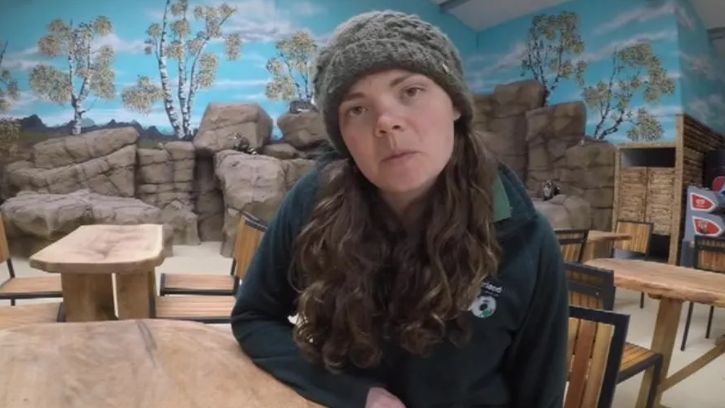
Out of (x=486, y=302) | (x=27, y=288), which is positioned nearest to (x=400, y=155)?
(x=486, y=302)

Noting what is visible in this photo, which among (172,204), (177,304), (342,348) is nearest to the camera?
(342,348)

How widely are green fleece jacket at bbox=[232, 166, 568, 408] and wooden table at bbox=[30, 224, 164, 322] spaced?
1.35m

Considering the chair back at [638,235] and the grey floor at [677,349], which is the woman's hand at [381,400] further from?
the chair back at [638,235]

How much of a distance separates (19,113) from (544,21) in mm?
7975

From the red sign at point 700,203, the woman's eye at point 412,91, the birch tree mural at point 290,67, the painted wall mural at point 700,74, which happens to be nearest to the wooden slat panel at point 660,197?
the red sign at point 700,203

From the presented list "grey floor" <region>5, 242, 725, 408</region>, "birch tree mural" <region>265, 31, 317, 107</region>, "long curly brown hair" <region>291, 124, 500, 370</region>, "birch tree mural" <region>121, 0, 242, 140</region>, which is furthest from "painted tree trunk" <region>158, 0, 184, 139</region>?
"long curly brown hair" <region>291, 124, 500, 370</region>

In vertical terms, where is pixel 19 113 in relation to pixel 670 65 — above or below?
below

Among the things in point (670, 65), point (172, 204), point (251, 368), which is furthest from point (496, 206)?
point (172, 204)

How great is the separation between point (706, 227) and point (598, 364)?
Answer: 5.71m

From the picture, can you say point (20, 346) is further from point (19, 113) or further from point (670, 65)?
point (19, 113)

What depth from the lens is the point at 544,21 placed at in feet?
26.5

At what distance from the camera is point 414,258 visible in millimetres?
917

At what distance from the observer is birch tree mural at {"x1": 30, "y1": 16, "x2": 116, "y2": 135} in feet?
25.6

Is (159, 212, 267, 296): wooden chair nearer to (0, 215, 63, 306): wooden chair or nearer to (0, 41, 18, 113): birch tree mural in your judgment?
(0, 215, 63, 306): wooden chair
